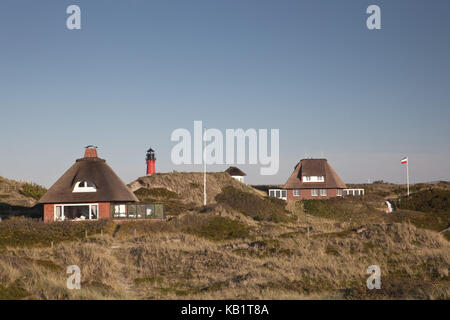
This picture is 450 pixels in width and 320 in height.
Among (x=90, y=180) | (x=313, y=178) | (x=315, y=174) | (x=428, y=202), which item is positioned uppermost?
(x=90, y=180)

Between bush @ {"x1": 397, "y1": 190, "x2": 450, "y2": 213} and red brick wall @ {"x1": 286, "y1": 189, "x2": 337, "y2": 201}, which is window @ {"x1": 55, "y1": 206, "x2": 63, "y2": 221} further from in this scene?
bush @ {"x1": 397, "y1": 190, "x2": 450, "y2": 213}

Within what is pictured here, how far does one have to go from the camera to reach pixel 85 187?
141 feet

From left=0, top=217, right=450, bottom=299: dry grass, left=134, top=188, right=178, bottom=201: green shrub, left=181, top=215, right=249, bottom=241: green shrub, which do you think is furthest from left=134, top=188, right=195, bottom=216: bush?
left=0, top=217, right=450, bottom=299: dry grass

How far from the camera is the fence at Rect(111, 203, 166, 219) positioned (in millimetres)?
43156

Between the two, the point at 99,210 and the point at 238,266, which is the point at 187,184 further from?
the point at 238,266

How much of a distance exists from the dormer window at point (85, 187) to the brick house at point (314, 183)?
33186mm

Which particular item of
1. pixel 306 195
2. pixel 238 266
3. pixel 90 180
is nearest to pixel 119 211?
pixel 90 180

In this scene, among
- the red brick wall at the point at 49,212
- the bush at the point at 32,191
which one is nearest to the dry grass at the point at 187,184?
the bush at the point at 32,191

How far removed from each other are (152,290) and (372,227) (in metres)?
21.1

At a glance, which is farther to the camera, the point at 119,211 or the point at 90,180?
the point at 119,211

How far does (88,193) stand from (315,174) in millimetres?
36445

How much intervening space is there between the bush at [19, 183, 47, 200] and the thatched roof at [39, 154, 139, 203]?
17.0 m

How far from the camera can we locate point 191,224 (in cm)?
4031

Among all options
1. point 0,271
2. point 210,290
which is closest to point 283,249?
point 210,290
